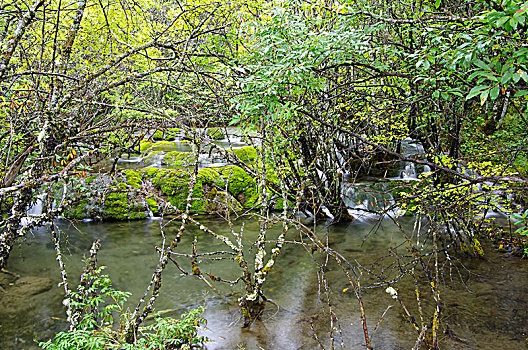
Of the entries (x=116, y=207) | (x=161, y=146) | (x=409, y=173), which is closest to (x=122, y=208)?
(x=116, y=207)

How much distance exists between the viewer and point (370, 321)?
4656 mm

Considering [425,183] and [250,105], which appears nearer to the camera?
[250,105]

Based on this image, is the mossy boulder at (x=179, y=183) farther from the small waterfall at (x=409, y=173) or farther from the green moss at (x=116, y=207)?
the small waterfall at (x=409, y=173)

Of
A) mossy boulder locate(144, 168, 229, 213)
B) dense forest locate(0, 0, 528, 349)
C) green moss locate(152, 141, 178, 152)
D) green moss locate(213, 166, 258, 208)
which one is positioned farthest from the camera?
green moss locate(152, 141, 178, 152)

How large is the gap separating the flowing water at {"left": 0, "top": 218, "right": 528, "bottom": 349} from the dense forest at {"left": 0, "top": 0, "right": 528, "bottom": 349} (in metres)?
0.16

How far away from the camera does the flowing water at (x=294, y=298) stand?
4.29 meters

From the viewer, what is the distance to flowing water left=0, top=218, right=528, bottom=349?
4.29m

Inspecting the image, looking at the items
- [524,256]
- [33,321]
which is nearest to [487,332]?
[524,256]

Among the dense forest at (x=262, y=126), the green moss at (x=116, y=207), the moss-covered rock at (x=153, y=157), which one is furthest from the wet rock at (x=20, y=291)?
the moss-covered rock at (x=153, y=157)

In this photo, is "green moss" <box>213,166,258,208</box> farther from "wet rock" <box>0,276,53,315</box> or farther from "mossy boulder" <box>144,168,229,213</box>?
Result: "wet rock" <box>0,276,53,315</box>

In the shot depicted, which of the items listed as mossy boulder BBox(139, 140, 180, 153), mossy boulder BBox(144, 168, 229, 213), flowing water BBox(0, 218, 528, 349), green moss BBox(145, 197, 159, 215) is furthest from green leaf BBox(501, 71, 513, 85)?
mossy boulder BBox(139, 140, 180, 153)

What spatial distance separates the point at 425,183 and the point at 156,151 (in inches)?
411

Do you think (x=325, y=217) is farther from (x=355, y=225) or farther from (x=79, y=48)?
(x=79, y=48)

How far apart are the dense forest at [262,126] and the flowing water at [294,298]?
16 centimetres
